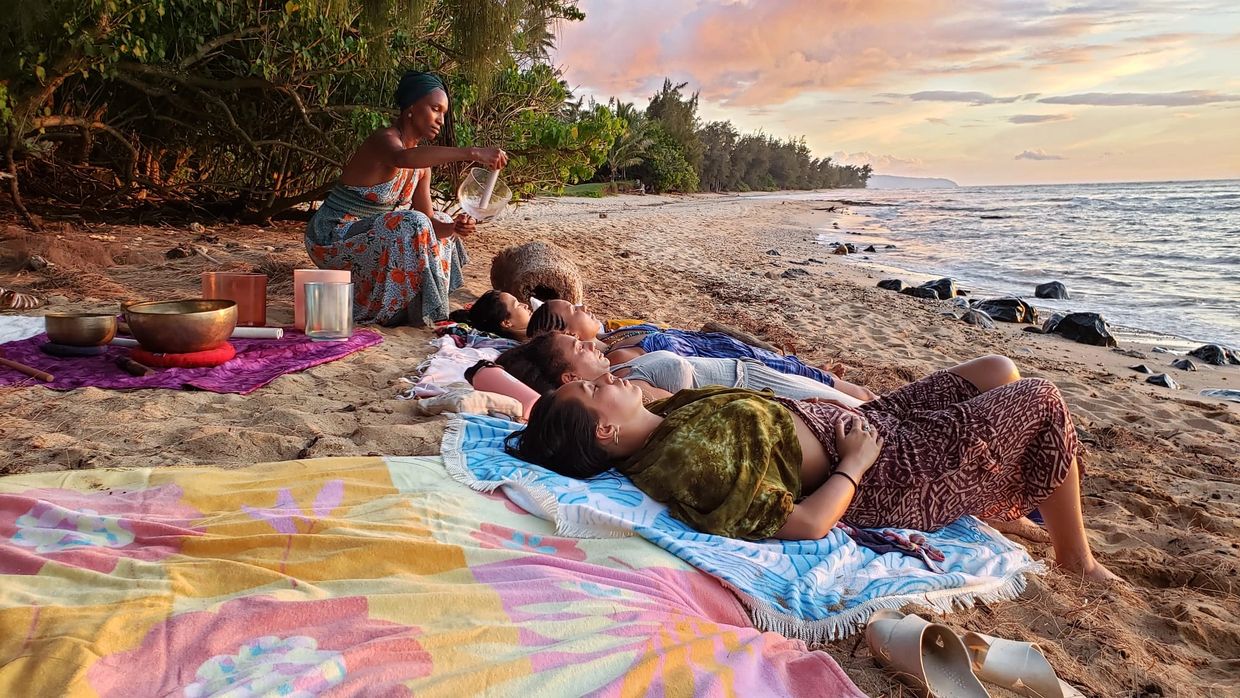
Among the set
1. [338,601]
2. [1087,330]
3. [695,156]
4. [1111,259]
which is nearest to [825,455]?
[338,601]

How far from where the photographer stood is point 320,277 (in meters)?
4.73

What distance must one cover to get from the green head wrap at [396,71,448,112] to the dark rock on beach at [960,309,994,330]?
5.75 m

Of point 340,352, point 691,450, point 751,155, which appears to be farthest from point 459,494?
point 751,155

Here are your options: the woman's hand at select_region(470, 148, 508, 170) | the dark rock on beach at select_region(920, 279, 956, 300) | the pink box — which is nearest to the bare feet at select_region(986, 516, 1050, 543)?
the woman's hand at select_region(470, 148, 508, 170)

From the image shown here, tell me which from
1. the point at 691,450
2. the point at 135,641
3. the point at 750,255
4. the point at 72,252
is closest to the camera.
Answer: the point at 135,641

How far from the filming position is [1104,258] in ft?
50.0

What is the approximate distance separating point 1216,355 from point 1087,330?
1013mm

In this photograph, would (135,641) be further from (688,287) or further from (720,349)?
(688,287)

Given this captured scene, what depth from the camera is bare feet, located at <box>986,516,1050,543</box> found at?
117 inches

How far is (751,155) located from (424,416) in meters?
62.4

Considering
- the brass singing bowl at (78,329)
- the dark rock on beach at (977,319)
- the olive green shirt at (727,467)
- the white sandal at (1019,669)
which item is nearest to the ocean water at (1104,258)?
the dark rock on beach at (977,319)

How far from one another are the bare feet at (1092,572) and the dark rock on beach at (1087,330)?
5655 mm

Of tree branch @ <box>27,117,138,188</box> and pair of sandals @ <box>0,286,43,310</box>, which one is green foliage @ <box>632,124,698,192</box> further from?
pair of sandals @ <box>0,286,43,310</box>

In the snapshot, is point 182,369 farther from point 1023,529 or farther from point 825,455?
point 1023,529
